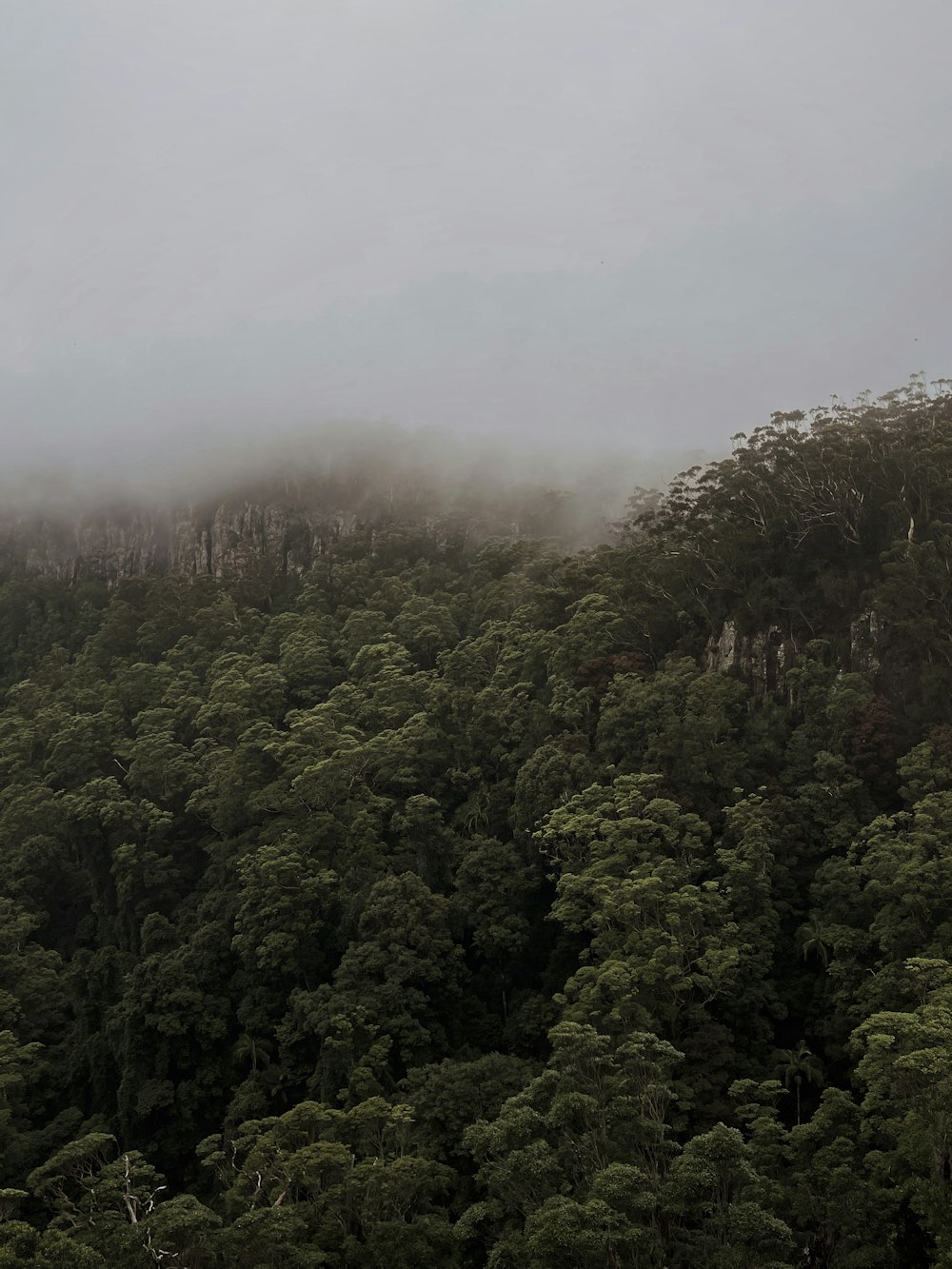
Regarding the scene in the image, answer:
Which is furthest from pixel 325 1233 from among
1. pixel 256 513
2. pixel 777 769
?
pixel 256 513

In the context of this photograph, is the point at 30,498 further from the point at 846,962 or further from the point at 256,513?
the point at 846,962

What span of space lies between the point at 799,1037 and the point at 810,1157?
7.07 metres

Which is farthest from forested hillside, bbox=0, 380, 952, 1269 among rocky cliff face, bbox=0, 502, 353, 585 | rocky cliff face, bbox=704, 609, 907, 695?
rocky cliff face, bbox=0, 502, 353, 585

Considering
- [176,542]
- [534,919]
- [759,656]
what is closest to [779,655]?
[759,656]

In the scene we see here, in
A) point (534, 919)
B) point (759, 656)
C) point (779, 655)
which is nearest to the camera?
point (534, 919)

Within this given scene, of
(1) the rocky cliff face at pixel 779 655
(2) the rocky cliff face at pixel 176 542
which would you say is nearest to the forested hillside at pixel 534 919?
(1) the rocky cliff face at pixel 779 655

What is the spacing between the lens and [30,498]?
7950cm

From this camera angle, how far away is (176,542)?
70.6m

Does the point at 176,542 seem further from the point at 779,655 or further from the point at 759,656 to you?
the point at 779,655

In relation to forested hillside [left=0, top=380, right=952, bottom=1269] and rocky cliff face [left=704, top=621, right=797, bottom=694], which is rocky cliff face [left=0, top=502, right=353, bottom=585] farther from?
rocky cliff face [left=704, top=621, right=797, bottom=694]

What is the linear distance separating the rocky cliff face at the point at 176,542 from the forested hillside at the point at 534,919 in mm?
19041

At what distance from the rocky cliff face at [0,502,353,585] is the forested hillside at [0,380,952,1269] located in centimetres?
1904

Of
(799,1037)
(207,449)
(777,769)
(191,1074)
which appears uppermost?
(207,449)

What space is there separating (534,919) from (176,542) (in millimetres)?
49051
